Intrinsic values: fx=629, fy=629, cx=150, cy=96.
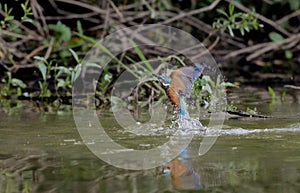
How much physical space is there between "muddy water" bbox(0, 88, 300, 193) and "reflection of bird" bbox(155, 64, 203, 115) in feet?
0.69

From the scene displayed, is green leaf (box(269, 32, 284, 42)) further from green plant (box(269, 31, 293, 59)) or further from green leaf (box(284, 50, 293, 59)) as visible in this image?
green leaf (box(284, 50, 293, 59))

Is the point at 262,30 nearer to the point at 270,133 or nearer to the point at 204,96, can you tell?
the point at 204,96

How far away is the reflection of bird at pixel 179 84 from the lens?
3574mm

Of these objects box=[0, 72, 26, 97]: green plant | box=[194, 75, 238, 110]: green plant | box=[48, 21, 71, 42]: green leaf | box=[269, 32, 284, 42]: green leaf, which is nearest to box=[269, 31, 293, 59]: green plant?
box=[269, 32, 284, 42]: green leaf

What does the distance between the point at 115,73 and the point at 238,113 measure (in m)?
2.35

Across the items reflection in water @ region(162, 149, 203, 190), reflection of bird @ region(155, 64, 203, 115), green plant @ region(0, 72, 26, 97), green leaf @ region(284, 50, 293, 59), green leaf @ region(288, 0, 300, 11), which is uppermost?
green leaf @ region(288, 0, 300, 11)

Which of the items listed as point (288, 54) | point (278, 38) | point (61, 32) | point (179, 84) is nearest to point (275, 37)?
point (278, 38)

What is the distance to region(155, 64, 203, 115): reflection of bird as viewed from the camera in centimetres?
357

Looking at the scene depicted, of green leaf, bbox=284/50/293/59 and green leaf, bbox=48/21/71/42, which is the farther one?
green leaf, bbox=284/50/293/59

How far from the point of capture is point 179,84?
368 centimetres

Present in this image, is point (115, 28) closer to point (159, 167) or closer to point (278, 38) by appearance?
point (278, 38)

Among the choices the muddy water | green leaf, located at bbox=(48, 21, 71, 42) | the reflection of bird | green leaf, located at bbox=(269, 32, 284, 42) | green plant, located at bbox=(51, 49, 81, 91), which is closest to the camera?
the muddy water

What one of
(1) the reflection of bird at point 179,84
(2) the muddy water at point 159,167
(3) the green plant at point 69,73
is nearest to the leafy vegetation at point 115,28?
(3) the green plant at point 69,73

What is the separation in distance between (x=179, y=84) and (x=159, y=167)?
1161 millimetres
